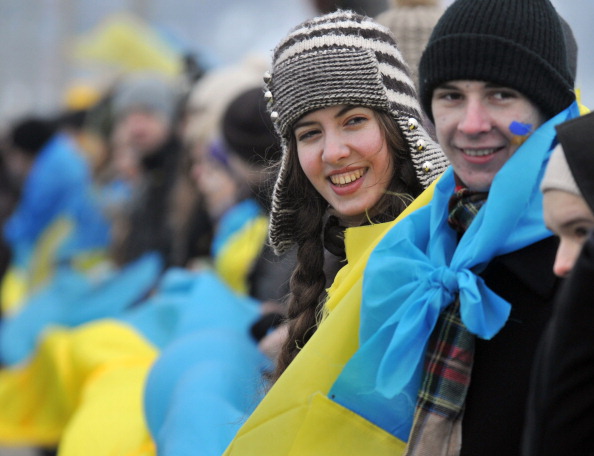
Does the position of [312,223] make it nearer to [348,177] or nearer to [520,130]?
[348,177]

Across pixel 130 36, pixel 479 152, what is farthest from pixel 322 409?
pixel 130 36

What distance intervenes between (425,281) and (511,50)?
0.48 metres

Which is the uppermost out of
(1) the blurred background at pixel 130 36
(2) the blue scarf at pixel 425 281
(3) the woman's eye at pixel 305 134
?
(3) the woman's eye at pixel 305 134

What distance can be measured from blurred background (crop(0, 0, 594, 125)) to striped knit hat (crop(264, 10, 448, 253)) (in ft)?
1.16

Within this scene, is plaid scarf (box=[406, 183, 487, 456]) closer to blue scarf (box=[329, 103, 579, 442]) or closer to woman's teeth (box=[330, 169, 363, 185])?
blue scarf (box=[329, 103, 579, 442])

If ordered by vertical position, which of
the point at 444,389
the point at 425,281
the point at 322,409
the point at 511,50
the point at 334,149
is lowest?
the point at 322,409

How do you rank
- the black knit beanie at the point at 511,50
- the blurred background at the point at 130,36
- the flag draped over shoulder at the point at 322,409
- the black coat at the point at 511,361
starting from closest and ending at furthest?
1. the black coat at the point at 511,361
2. the black knit beanie at the point at 511,50
3. the flag draped over shoulder at the point at 322,409
4. the blurred background at the point at 130,36

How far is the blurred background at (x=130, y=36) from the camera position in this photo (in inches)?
164

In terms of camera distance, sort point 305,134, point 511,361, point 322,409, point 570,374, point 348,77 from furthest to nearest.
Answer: point 305,134 < point 348,77 < point 322,409 < point 511,361 < point 570,374

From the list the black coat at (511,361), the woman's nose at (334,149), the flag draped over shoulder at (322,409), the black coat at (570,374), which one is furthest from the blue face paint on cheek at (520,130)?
the woman's nose at (334,149)

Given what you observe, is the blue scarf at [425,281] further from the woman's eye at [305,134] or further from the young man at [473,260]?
the woman's eye at [305,134]

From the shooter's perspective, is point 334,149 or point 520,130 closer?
point 520,130

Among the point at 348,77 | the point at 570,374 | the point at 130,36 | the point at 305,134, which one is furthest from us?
the point at 130,36

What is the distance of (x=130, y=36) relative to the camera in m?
9.84
